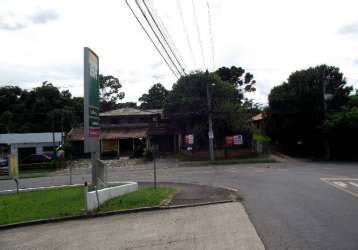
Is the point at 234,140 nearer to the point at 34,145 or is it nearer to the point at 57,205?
the point at 34,145

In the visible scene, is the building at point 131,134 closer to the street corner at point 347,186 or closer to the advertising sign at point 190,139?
the advertising sign at point 190,139

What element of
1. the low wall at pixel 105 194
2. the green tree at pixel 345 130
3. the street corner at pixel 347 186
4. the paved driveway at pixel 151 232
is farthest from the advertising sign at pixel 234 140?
the paved driveway at pixel 151 232

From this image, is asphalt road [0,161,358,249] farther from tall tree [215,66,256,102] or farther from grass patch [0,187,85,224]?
tall tree [215,66,256,102]

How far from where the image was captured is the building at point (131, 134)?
57.4 meters

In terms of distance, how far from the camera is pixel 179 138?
5641 centimetres

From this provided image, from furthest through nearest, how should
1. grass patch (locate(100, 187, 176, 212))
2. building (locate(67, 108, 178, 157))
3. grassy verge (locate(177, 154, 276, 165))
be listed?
building (locate(67, 108, 178, 157)), grassy verge (locate(177, 154, 276, 165)), grass patch (locate(100, 187, 176, 212))

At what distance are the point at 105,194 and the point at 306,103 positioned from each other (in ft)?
119

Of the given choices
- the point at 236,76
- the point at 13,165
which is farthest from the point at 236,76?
the point at 13,165

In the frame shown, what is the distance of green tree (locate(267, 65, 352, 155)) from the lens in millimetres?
49844

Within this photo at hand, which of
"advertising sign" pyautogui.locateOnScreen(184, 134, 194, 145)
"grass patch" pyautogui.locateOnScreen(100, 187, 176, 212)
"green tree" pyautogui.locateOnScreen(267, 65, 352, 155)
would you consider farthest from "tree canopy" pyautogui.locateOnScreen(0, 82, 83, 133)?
"grass patch" pyautogui.locateOnScreen(100, 187, 176, 212)

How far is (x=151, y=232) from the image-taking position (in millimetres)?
11438

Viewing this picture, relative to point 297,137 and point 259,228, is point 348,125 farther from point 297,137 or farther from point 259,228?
point 259,228

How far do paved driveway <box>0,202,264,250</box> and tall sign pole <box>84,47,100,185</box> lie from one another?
386 cm

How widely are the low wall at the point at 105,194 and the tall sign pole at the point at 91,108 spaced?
0.64m
